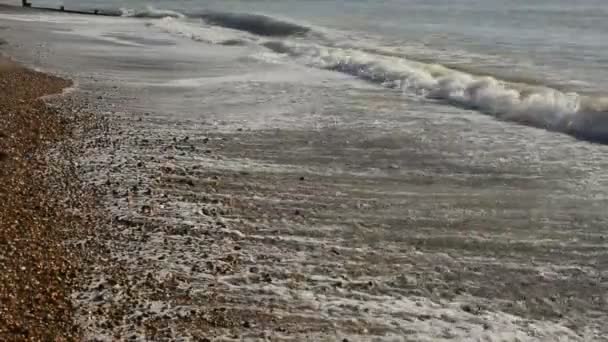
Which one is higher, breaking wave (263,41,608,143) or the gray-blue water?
the gray-blue water

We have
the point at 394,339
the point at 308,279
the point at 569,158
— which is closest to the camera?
the point at 394,339

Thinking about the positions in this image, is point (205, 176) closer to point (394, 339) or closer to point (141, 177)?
point (141, 177)

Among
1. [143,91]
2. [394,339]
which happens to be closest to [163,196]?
[394,339]

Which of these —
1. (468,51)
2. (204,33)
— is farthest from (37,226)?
(204,33)

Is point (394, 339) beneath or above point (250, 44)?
beneath

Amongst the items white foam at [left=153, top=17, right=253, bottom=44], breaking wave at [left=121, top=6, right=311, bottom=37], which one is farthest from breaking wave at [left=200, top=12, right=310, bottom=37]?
white foam at [left=153, top=17, right=253, bottom=44]

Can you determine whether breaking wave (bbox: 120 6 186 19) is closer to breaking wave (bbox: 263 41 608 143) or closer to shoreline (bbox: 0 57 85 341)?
breaking wave (bbox: 263 41 608 143)
